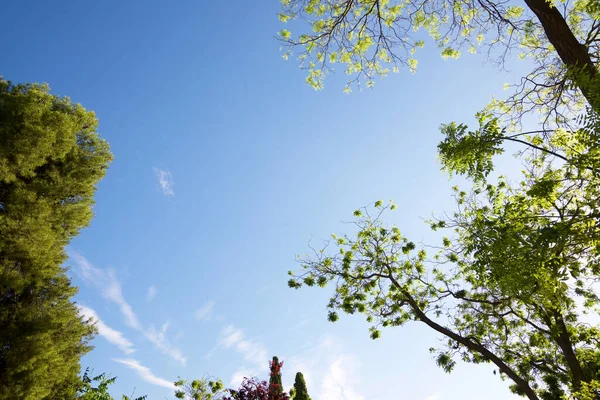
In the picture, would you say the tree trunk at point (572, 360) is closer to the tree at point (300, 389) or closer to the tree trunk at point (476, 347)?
the tree trunk at point (476, 347)

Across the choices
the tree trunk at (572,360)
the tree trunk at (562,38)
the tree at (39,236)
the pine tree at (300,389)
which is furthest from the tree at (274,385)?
the tree trunk at (562,38)

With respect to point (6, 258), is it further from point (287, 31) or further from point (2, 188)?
point (287, 31)

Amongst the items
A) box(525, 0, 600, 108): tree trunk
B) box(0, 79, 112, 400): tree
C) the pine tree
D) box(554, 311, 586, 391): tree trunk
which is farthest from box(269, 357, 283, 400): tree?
box(525, 0, 600, 108): tree trunk

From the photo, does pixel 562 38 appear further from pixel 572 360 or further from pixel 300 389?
pixel 300 389

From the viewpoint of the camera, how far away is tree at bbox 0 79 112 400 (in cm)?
931

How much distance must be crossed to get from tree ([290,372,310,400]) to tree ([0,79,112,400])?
11.1 m

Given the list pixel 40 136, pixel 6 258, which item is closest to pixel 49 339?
pixel 6 258

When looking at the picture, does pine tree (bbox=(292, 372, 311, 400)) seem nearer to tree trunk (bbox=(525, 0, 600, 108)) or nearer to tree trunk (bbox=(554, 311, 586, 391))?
tree trunk (bbox=(554, 311, 586, 391))

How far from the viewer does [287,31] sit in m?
8.03

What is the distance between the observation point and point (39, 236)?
1018 centimetres

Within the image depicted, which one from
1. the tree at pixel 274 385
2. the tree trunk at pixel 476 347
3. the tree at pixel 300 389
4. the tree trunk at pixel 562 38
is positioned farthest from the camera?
the tree at pixel 300 389

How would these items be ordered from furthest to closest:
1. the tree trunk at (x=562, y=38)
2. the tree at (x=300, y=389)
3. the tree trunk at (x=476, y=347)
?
the tree at (x=300, y=389) < the tree trunk at (x=476, y=347) < the tree trunk at (x=562, y=38)

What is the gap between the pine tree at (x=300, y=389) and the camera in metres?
17.5

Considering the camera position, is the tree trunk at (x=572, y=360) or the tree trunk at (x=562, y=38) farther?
the tree trunk at (x=572, y=360)
